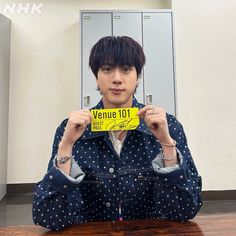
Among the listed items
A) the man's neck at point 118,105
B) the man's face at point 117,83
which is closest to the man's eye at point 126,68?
the man's face at point 117,83

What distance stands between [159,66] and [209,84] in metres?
0.70

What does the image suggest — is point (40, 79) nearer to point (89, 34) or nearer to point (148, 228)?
point (89, 34)

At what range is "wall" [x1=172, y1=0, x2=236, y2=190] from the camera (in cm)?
325

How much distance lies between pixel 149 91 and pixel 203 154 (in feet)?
3.38

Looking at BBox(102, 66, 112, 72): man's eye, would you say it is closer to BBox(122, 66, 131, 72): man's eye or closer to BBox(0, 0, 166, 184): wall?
BBox(122, 66, 131, 72): man's eye

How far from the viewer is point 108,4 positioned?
343 centimetres

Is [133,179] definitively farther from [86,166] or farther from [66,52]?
[66,52]

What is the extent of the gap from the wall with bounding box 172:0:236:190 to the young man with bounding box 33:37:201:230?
7.76 ft

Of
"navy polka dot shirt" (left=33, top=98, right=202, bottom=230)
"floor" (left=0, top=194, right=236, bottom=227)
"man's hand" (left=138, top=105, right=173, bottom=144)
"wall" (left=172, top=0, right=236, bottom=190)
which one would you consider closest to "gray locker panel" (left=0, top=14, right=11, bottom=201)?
"floor" (left=0, top=194, right=236, bottom=227)

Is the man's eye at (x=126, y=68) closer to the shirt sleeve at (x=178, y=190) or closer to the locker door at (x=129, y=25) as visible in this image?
the shirt sleeve at (x=178, y=190)

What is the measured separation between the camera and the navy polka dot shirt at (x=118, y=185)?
836mm

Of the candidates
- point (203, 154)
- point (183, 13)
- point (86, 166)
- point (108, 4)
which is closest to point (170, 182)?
point (86, 166)

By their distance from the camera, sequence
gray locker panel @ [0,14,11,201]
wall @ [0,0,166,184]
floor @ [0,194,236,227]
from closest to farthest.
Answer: floor @ [0,194,236,227]
gray locker panel @ [0,14,11,201]
wall @ [0,0,166,184]
